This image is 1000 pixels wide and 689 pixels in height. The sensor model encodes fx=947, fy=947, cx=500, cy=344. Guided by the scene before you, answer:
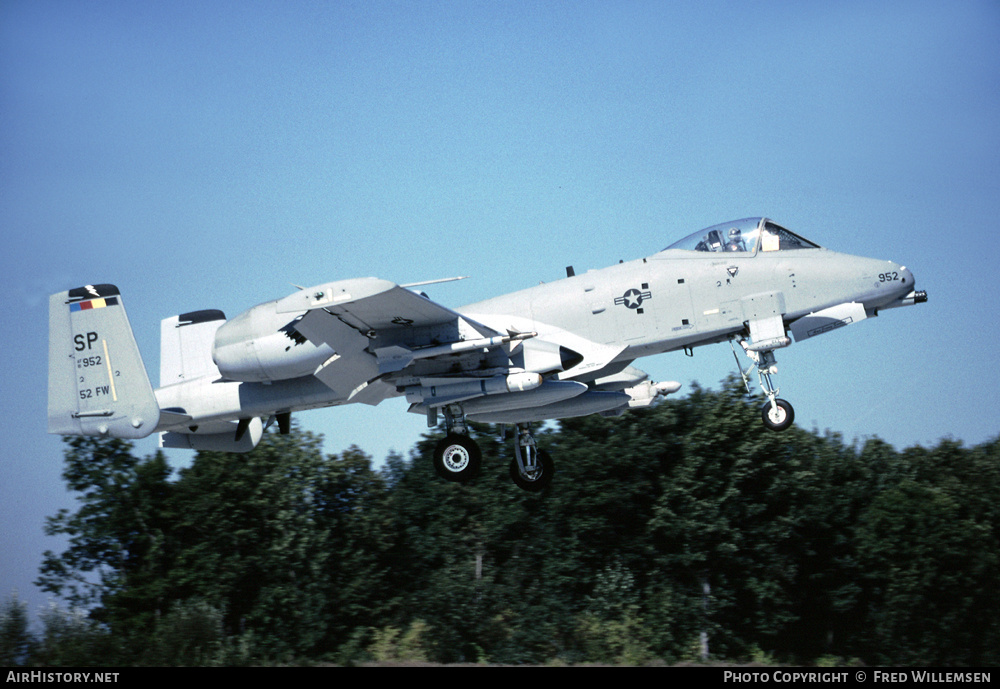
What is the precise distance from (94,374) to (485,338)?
7236mm

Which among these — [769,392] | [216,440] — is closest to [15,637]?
[216,440]

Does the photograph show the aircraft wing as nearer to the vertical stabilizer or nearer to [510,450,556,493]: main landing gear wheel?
the vertical stabilizer

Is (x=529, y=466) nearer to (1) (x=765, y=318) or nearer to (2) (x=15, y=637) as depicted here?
(1) (x=765, y=318)

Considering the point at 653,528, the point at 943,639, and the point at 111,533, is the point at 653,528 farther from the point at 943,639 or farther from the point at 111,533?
the point at 111,533

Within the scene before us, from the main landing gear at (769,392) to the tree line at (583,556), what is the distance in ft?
63.0

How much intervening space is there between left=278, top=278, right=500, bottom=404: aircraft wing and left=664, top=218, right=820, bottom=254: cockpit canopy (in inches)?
172

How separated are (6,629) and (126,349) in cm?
1187

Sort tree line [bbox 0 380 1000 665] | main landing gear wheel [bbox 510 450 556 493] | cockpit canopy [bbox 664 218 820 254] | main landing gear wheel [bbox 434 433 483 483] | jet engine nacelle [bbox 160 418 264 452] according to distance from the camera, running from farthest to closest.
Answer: tree line [bbox 0 380 1000 665]
jet engine nacelle [bbox 160 418 264 452]
main landing gear wheel [bbox 510 450 556 493]
main landing gear wheel [bbox 434 433 483 483]
cockpit canopy [bbox 664 218 820 254]

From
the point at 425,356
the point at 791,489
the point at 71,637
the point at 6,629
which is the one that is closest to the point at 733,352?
the point at 425,356

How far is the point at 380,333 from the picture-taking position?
16672 millimetres

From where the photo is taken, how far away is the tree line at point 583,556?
3609cm

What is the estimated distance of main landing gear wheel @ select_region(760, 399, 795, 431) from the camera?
1644cm

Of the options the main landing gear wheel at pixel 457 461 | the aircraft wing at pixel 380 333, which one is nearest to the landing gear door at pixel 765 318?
the aircraft wing at pixel 380 333

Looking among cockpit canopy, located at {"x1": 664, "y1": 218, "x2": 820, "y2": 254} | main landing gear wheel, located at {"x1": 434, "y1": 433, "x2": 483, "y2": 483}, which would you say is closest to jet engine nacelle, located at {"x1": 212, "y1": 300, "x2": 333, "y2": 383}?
main landing gear wheel, located at {"x1": 434, "y1": 433, "x2": 483, "y2": 483}
